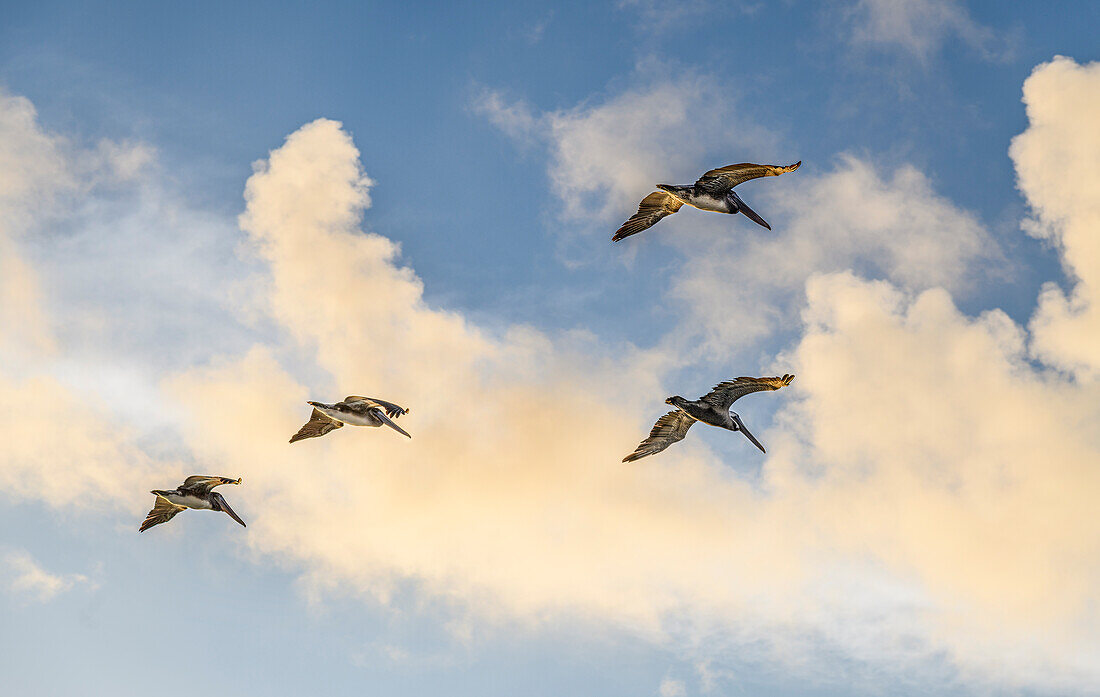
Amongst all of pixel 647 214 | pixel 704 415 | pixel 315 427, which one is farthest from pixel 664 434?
pixel 315 427

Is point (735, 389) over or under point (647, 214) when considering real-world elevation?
under

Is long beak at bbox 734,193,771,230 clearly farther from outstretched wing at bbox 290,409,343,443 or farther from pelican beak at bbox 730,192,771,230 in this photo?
outstretched wing at bbox 290,409,343,443

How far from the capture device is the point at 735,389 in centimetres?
4238

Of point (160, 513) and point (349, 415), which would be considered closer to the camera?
point (349, 415)

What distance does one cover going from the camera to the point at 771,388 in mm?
39688

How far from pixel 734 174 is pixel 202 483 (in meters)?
28.9

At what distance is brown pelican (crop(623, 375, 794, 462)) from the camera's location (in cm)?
4175

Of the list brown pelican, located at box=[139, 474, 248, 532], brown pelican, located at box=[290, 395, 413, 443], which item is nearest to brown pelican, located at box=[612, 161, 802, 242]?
brown pelican, located at box=[290, 395, 413, 443]

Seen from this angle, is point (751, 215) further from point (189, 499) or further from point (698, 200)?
point (189, 499)

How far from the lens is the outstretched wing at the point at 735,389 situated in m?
39.2

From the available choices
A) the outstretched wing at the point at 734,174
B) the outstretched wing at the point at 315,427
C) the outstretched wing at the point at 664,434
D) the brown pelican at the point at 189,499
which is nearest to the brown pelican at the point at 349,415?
the outstretched wing at the point at 315,427

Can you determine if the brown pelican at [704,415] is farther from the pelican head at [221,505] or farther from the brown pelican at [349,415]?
the pelican head at [221,505]

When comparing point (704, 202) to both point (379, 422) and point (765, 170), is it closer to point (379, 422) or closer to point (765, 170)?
point (765, 170)

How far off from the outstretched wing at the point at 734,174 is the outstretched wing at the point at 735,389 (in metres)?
8.18
